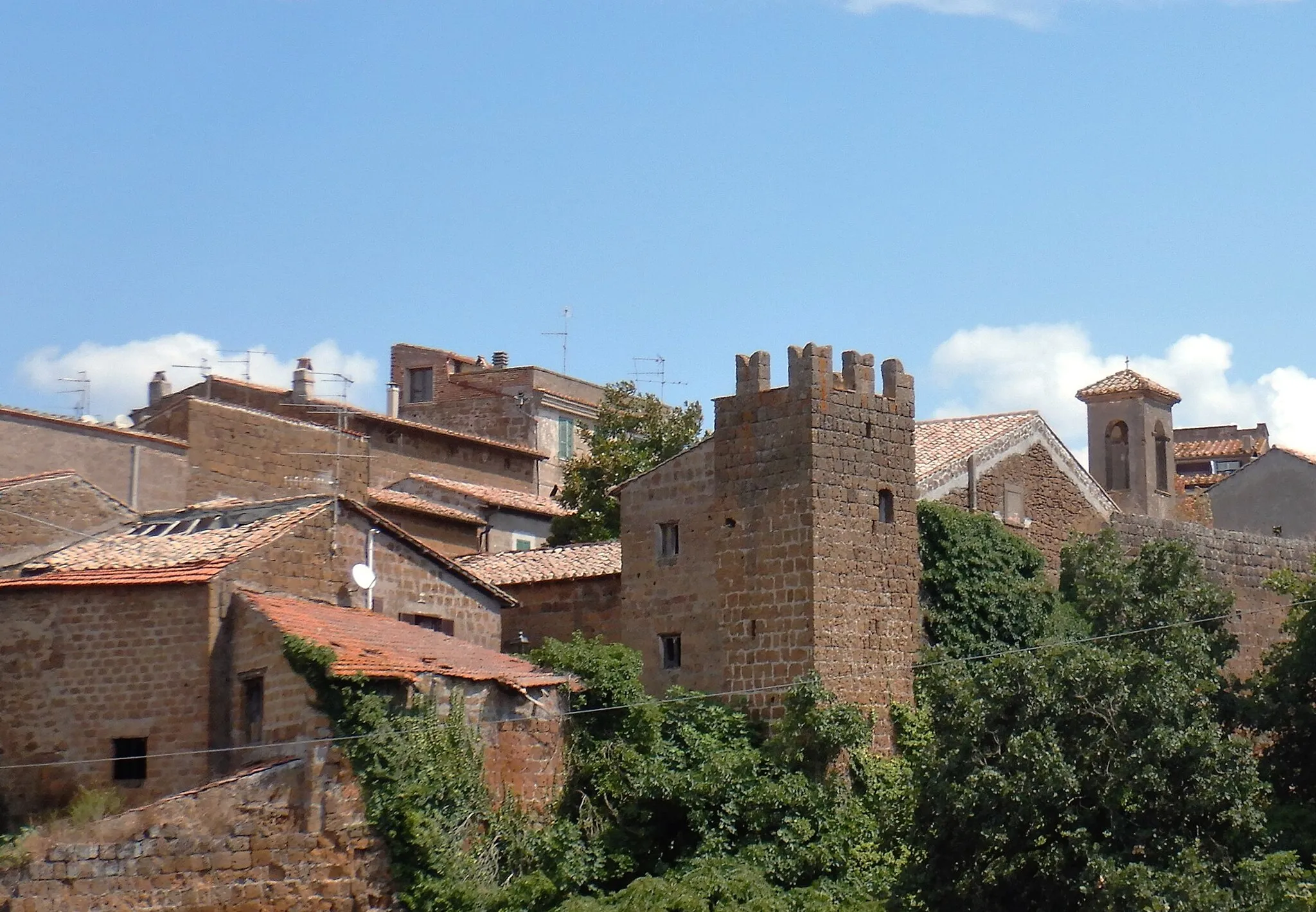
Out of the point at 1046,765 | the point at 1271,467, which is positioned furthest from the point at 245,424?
the point at 1271,467

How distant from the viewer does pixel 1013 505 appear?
36.5m

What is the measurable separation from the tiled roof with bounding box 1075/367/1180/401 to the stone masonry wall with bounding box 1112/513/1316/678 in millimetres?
5136

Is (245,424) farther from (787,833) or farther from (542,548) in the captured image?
(787,833)

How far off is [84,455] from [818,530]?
49.5 feet

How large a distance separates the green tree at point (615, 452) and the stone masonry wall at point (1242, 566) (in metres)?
10.6

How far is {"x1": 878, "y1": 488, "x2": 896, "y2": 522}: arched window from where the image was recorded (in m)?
32.4

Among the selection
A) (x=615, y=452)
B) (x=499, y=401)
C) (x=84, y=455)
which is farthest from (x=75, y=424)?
(x=499, y=401)

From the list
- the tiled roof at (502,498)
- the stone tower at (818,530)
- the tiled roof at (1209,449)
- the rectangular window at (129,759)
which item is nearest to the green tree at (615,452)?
the tiled roof at (502,498)

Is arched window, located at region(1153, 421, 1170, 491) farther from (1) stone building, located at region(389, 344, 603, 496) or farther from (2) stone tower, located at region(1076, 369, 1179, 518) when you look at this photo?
(1) stone building, located at region(389, 344, 603, 496)

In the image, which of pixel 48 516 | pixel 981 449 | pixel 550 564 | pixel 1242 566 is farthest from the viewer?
pixel 1242 566

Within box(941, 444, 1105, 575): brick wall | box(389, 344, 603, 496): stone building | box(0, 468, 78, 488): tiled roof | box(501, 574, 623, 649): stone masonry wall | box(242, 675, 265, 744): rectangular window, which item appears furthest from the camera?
box(389, 344, 603, 496): stone building

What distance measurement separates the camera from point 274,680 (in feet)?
93.0

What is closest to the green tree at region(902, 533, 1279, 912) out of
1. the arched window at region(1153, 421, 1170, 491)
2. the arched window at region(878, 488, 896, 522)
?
the arched window at region(878, 488, 896, 522)

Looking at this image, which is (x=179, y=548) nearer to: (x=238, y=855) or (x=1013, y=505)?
(x=238, y=855)
